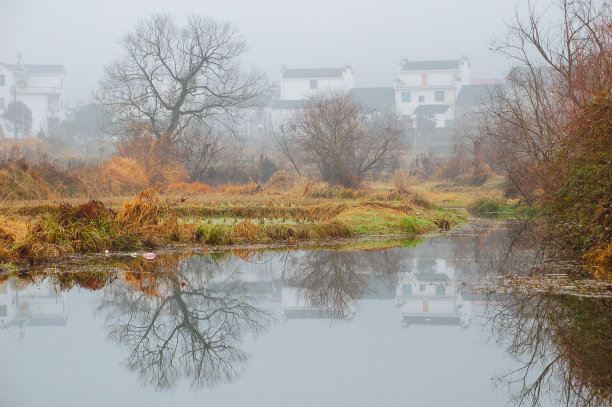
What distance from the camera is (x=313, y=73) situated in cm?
9481

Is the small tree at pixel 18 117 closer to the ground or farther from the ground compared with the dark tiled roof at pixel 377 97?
closer to the ground

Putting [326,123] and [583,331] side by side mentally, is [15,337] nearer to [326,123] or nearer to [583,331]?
[583,331]

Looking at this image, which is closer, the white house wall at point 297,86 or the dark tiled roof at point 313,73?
the white house wall at point 297,86

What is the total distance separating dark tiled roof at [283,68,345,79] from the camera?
94.5m

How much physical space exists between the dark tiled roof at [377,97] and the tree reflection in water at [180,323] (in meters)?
79.6

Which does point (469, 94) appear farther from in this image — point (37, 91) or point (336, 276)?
point (336, 276)

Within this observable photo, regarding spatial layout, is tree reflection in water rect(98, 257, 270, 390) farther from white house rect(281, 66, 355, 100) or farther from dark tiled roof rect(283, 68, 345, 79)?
dark tiled roof rect(283, 68, 345, 79)

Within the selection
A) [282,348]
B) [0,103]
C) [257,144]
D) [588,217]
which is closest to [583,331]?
[282,348]

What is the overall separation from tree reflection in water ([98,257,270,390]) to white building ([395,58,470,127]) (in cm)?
8027

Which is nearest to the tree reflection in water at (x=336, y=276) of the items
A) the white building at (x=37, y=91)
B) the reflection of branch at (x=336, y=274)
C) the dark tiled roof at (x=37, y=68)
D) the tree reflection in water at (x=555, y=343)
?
the reflection of branch at (x=336, y=274)

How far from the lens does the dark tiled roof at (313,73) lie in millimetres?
94500

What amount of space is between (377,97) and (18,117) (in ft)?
144

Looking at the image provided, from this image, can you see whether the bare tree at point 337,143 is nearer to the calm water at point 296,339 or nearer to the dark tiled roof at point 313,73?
the calm water at point 296,339

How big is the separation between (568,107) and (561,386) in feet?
47.5
